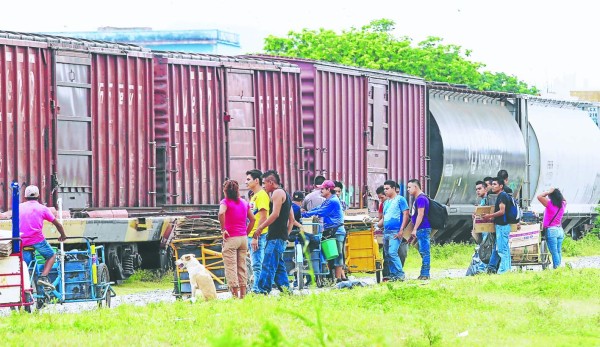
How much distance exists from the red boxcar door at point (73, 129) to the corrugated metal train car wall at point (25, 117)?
0.24 meters

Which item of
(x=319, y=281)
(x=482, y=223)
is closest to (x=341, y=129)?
(x=482, y=223)

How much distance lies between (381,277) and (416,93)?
9970mm

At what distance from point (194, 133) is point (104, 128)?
228 centimetres

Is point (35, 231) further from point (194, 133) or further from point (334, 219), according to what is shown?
point (194, 133)

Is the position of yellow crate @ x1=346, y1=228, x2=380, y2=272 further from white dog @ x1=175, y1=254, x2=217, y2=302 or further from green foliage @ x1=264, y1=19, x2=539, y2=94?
green foliage @ x1=264, y1=19, x2=539, y2=94

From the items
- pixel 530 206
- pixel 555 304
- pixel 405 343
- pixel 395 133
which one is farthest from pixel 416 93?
pixel 405 343

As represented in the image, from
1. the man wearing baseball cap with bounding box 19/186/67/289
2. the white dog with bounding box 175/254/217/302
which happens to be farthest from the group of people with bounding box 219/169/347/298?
the man wearing baseball cap with bounding box 19/186/67/289

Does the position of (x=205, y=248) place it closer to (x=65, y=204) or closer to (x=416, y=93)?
(x=65, y=204)

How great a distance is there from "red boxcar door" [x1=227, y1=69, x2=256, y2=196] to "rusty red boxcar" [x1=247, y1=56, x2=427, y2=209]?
1.89 metres

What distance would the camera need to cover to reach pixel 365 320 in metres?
11.8

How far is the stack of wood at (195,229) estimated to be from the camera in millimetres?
16672

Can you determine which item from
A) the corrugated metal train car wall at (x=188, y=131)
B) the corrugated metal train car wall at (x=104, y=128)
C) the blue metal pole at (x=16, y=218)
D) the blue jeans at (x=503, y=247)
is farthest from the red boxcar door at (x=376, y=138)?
the blue metal pole at (x=16, y=218)

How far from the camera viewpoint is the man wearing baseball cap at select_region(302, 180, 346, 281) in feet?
60.4

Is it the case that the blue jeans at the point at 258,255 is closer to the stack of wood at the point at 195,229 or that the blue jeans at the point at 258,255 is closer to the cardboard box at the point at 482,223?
the stack of wood at the point at 195,229
